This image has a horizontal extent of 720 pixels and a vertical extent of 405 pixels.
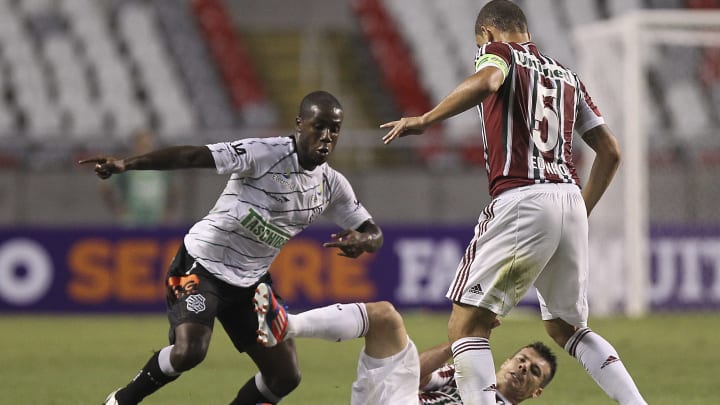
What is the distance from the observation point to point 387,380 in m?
6.07

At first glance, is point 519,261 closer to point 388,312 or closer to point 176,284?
point 388,312

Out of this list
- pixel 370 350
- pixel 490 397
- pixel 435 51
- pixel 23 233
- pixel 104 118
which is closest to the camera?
pixel 490 397

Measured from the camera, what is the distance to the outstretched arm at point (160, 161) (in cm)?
574

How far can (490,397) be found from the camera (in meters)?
5.69

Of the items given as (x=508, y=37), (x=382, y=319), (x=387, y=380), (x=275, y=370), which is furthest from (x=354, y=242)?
(x=508, y=37)

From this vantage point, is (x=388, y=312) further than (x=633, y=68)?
No

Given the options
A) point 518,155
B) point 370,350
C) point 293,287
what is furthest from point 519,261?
point 293,287

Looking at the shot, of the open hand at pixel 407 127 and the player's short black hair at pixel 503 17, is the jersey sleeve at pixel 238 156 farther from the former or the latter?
the player's short black hair at pixel 503 17

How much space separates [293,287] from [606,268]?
4147 millimetres

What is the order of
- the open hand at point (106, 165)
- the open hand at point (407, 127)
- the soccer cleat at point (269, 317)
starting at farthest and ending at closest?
1. the soccer cleat at point (269, 317)
2. the open hand at point (106, 165)
3. the open hand at point (407, 127)

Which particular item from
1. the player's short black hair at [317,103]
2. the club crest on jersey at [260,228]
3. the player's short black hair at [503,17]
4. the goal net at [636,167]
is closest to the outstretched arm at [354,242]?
the club crest on jersey at [260,228]

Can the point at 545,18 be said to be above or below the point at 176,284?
above

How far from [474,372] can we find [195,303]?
1491 millimetres

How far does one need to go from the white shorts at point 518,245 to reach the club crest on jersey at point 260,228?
111 centimetres
